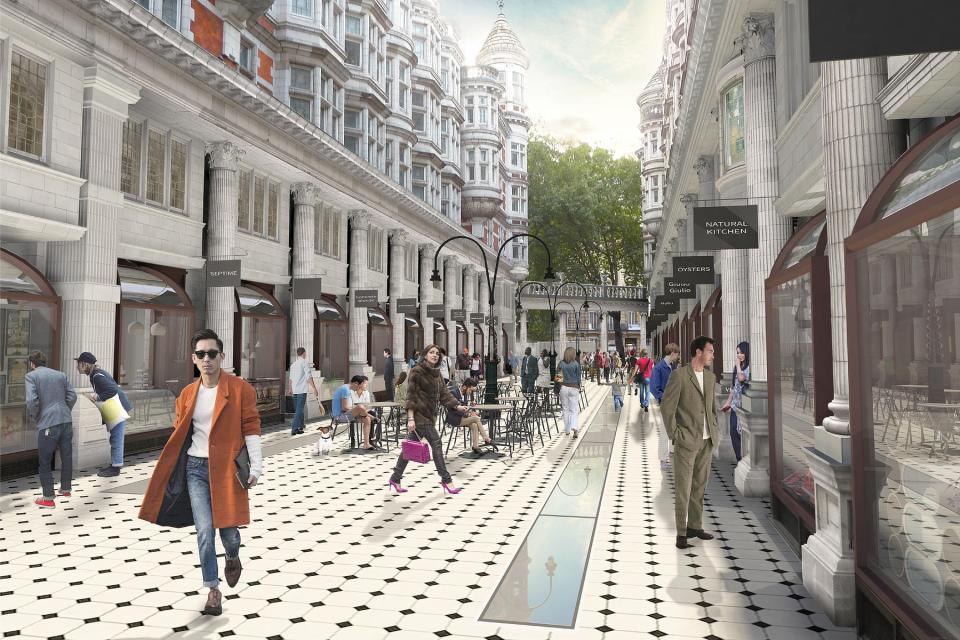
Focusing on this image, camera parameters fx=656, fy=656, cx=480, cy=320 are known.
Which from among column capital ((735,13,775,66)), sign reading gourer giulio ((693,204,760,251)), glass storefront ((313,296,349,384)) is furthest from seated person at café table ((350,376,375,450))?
column capital ((735,13,775,66))

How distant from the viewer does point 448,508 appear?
8.39 metres

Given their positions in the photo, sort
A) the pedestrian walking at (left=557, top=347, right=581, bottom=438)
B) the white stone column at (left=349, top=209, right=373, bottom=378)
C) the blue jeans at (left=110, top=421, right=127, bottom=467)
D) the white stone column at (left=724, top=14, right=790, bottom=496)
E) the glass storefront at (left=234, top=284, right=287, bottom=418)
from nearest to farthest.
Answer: the white stone column at (left=724, top=14, right=790, bottom=496)
the blue jeans at (left=110, top=421, right=127, bottom=467)
the pedestrian walking at (left=557, top=347, right=581, bottom=438)
the glass storefront at (left=234, top=284, right=287, bottom=418)
the white stone column at (left=349, top=209, right=373, bottom=378)

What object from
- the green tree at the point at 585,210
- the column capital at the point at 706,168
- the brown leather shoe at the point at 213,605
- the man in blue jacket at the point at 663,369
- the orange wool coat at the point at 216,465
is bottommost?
the brown leather shoe at the point at 213,605

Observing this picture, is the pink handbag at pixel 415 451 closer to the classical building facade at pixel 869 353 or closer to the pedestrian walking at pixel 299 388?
the classical building facade at pixel 869 353

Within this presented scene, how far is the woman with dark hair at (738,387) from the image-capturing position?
33.8ft

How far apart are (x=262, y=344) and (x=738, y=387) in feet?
41.0

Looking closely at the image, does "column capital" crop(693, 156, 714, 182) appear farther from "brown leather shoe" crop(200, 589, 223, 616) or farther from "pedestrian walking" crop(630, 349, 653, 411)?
"brown leather shoe" crop(200, 589, 223, 616)

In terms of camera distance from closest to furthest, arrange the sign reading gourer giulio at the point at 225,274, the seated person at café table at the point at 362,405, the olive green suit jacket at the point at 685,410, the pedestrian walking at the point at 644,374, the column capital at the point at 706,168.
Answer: the olive green suit jacket at the point at 685,410, the seated person at café table at the point at 362,405, the sign reading gourer giulio at the point at 225,274, the column capital at the point at 706,168, the pedestrian walking at the point at 644,374

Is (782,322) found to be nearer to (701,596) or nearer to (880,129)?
(880,129)

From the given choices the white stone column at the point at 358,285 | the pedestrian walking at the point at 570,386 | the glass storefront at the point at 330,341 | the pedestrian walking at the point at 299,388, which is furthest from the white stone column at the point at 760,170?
the white stone column at the point at 358,285

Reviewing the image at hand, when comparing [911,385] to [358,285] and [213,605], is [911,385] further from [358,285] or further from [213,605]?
[358,285]

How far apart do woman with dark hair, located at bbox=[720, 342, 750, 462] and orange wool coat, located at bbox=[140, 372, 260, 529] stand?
25.7ft

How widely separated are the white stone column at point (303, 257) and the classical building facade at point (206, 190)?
2.0 inches

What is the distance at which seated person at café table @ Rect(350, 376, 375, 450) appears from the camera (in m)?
12.9
